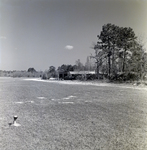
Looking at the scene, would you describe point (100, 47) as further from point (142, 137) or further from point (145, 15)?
point (142, 137)

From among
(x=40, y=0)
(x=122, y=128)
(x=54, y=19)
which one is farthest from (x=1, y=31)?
(x=122, y=128)

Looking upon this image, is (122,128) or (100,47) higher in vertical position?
(100,47)

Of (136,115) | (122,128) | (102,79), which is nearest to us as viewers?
(122,128)

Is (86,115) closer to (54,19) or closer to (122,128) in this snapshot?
(122,128)

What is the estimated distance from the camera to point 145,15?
2.45m

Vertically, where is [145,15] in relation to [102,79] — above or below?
above

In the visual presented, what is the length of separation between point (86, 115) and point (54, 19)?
5.62ft

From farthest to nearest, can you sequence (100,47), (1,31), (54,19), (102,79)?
(102,79) < (100,47) < (54,19) < (1,31)

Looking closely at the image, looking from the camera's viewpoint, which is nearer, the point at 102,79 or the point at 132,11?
the point at 132,11

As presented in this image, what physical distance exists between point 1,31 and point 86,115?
199 cm

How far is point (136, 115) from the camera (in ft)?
11.3

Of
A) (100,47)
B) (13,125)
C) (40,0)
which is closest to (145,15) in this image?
(40,0)

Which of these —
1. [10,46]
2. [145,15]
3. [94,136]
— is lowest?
[94,136]

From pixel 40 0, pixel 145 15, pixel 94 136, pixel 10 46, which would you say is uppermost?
pixel 40 0
